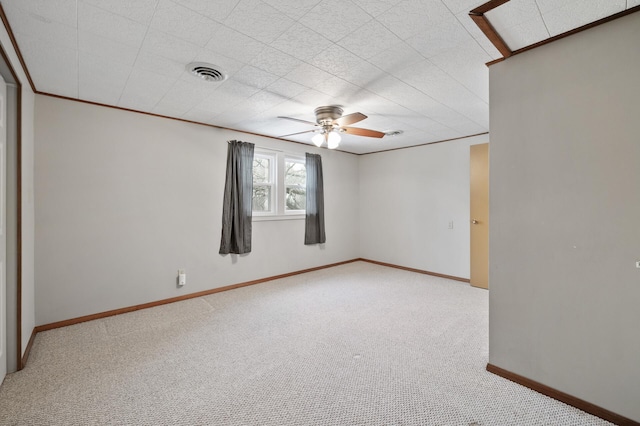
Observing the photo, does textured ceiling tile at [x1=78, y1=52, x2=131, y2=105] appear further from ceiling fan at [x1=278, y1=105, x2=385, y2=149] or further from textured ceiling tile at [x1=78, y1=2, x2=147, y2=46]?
ceiling fan at [x1=278, y1=105, x2=385, y2=149]

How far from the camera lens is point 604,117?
5.76 feet

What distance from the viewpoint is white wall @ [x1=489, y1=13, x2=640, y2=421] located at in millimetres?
1687

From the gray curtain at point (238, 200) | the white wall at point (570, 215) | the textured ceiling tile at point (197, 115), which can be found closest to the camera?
the white wall at point (570, 215)

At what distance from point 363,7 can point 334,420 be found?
92.0 inches

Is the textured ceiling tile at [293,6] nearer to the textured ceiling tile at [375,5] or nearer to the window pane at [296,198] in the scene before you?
the textured ceiling tile at [375,5]

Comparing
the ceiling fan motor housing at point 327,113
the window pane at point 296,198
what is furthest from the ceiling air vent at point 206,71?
the window pane at point 296,198

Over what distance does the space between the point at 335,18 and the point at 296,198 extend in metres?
3.81

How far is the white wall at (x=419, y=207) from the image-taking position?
15.9 ft

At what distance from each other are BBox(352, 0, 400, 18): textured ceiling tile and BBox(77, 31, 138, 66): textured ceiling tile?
1572 millimetres

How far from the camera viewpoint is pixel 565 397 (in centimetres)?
189

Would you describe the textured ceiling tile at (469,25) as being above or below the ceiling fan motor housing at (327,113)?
above

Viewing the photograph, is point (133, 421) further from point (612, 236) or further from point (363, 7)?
point (612, 236)

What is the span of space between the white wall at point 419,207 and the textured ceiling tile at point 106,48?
176 inches

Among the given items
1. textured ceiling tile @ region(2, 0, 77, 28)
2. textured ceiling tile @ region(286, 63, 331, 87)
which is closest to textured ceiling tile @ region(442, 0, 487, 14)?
textured ceiling tile @ region(286, 63, 331, 87)
